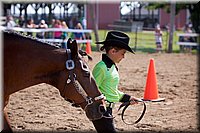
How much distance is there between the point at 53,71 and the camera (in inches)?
134

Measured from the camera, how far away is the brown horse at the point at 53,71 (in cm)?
339

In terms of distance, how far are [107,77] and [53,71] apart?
29.6 inches

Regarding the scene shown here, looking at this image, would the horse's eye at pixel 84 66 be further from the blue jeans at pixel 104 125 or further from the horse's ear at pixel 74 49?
the blue jeans at pixel 104 125

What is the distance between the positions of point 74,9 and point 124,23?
643 centimetres

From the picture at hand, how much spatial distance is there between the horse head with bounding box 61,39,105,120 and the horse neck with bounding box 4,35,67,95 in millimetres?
73

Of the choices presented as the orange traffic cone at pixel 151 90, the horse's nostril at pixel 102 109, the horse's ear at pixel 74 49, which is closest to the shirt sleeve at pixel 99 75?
the horse's nostril at pixel 102 109

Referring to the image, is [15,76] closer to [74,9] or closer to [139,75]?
[139,75]

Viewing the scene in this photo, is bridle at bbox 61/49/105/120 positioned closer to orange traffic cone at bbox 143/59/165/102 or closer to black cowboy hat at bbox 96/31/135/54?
black cowboy hat at bbox 96/31/135/54

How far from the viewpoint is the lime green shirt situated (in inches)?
156

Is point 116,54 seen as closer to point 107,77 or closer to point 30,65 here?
point 107,77

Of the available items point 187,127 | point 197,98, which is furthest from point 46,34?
point 187,127

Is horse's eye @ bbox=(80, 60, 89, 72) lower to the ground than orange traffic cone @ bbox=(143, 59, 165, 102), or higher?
higher

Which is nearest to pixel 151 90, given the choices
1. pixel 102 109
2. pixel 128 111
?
pixel 128 111

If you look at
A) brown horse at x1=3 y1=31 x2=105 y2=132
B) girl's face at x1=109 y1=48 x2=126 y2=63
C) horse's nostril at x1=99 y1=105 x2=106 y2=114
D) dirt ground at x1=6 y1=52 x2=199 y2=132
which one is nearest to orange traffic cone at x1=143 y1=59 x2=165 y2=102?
dirt ground at x1=6 y1=52 x2=199 y2=132
